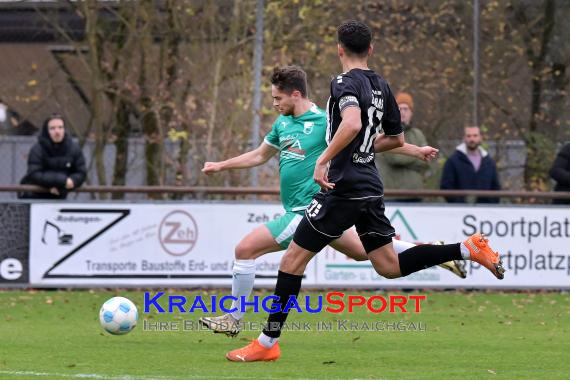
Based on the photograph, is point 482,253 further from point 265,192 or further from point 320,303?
point 265,192

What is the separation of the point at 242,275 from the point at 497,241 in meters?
5.78

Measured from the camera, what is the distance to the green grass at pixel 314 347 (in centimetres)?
750

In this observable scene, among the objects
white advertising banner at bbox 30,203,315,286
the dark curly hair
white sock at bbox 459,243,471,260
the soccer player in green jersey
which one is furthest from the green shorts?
white advertising banner at bbox 30,203,315,286

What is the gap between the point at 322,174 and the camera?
739cm

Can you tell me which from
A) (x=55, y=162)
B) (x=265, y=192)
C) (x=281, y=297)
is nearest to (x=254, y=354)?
(x=281, y=297)

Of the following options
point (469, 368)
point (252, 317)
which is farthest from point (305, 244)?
point (252, 317)

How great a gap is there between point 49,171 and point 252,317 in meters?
3.66

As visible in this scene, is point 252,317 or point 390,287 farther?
point 390,287

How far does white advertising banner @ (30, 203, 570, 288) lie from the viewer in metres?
13.5

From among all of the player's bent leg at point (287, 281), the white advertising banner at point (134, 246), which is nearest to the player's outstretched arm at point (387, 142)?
the player's bent leg at point (287, 281)

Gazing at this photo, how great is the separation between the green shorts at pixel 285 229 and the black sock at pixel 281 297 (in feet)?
2.88

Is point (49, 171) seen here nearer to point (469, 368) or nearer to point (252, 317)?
point (252, 317)

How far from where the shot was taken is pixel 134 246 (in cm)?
1353

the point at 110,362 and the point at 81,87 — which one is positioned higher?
the point at 81,87
